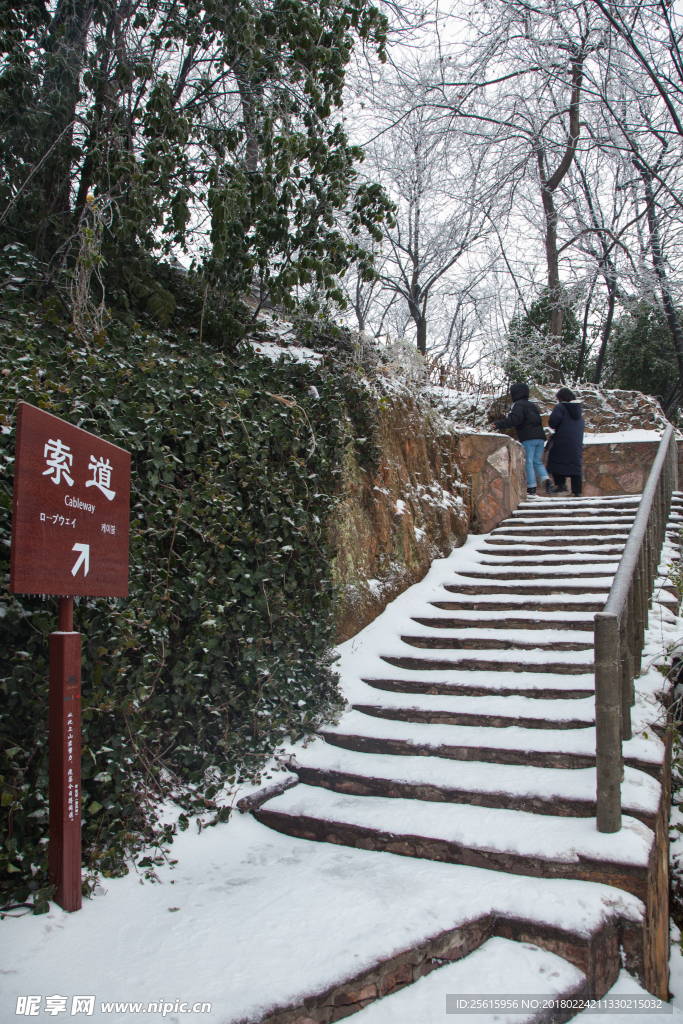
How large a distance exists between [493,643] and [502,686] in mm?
562

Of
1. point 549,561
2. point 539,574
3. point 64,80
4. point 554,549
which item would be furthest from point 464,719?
point 64,80

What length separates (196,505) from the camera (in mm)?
3230

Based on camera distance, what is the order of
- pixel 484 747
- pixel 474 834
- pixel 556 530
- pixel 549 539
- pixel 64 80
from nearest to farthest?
pixel 474 834, pixel 484 747, pixel 64 80, pixel 549 539, pixel 556 530

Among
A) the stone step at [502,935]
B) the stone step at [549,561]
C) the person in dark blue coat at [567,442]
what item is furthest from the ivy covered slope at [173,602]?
the person in dark blue coat at [567,442]

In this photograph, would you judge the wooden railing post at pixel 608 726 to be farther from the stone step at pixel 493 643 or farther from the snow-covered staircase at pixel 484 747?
the stone step at pixel 493 643

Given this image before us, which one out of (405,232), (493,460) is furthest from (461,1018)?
(405,232)

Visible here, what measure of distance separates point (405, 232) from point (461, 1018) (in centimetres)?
1599

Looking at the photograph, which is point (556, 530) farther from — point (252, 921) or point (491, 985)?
point (252, 921)

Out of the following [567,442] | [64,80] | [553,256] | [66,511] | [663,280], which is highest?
[553,256]

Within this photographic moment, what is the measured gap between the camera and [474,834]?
279 centimetres

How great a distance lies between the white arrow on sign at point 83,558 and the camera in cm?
221

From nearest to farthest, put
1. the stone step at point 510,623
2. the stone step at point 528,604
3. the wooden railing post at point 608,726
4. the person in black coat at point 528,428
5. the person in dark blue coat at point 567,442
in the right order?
the wooden railing post at point 608,726 → the stone step at point 510,623 → the stone step at point 528,604 → the person in dark blue coat at point 567,442 → the person in black coat at point 528,428

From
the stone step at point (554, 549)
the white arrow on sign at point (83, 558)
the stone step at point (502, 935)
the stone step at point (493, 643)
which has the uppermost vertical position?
the white arrow on sign at point (83, 558)

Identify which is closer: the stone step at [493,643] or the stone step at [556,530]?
the stone step at [493,643]
